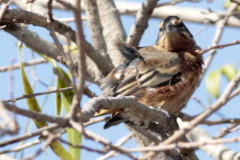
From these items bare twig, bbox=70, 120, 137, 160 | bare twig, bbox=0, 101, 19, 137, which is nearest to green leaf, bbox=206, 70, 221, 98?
bare twig, bbox=70, 120, 137, 160

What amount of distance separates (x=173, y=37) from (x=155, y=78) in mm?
929

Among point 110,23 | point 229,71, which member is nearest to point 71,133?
point 110,23

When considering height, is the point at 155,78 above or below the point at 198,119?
below

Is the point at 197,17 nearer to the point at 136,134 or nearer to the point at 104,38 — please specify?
the point at 104,38

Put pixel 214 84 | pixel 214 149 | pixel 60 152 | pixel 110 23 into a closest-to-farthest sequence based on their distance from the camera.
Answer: pixel 60 152 < pixel 214 149 < pixel 110 23 < pixel 214 84

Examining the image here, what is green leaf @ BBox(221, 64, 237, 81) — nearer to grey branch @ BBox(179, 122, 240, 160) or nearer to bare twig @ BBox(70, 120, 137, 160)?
grey branch @ BBox(179, 122, 240, 160)

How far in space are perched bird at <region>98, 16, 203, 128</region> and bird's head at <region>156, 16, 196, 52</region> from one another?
0.08 meters

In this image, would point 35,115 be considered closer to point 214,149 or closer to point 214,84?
point 214,149

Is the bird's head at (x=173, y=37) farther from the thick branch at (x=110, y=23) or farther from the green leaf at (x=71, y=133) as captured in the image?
the green leaf at (x=71, y=133)

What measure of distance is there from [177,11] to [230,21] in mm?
761

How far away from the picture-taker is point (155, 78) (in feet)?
15.7

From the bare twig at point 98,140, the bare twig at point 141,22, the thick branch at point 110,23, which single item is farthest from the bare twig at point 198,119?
the thick branch at point 110,23

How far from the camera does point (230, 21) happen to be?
7133 mm

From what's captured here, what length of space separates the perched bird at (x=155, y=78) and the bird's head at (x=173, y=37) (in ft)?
0.27
